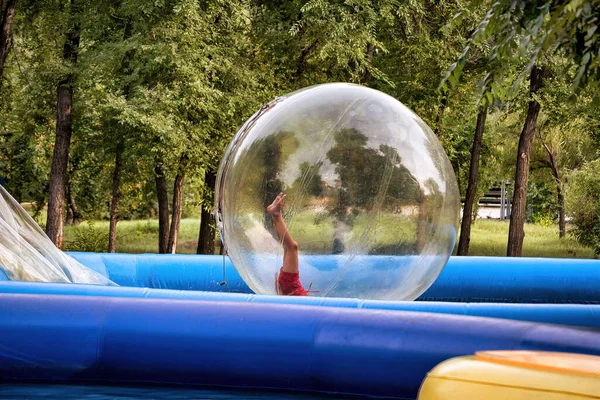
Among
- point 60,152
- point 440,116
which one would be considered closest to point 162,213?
point 60,152

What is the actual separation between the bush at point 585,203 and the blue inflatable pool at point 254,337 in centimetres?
1379

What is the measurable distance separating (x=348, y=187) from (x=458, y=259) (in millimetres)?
3109

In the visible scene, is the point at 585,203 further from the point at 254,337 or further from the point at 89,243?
the point at 254,337

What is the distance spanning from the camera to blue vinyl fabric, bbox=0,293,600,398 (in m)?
5.50

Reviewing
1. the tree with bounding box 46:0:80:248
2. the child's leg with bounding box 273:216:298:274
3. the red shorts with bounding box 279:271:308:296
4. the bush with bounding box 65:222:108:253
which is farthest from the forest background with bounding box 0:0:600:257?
the child's leg with bounding box 273:216:298:274

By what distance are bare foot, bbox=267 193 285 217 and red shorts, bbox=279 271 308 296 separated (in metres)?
0.50

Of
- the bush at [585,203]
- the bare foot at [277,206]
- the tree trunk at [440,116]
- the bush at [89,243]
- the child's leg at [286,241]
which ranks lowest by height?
the bush at [89,243]

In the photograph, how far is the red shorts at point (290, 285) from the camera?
22.2ft

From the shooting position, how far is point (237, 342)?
5855mm

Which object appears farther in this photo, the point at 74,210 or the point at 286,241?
→ the point at 74,210

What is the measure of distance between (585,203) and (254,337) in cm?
1535

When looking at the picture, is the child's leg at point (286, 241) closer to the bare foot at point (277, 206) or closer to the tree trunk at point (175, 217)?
the bare foot at point (277, 206)

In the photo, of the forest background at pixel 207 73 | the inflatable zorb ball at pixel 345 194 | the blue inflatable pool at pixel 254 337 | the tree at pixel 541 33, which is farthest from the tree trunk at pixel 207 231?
the tree at pixel 541 33

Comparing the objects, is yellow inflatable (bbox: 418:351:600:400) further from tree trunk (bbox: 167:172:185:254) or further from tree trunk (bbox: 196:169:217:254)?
tree trunk (bbox: 196:169:217:254)
